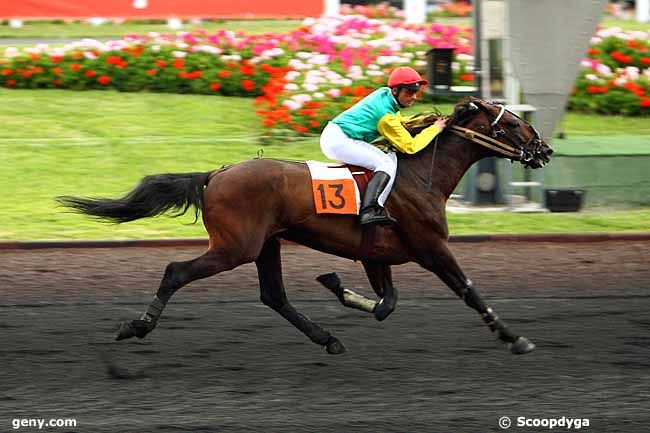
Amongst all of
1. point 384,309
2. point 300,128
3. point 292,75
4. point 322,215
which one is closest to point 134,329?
point 322,215

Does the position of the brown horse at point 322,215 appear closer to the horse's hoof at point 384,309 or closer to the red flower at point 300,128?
the horse's hoof at point 384,309

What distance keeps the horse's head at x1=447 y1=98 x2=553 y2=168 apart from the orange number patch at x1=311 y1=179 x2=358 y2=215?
3.17 feet

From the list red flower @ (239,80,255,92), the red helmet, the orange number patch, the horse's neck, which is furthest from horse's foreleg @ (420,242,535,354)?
red flower @ (239,80,255,92)

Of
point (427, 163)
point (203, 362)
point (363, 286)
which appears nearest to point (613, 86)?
point (363, 286)

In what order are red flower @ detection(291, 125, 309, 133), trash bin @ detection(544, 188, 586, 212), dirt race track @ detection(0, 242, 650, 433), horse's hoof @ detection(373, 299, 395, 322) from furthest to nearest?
red flower @ detection(291, 125, 309, 133) < trash bin @ detection(544, 188, 586, 212) < horse's hoof @ detection(373, 299, 395, 322) < dirt race track @ detection(0, 242, 650, 433)

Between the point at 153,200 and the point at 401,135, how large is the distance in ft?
5.90

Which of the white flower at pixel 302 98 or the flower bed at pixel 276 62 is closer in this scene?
the white flower at pixel 302 98

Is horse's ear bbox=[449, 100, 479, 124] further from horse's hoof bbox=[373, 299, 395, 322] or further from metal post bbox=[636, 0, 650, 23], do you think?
metal post bbox=[636, 0, 650, 23]

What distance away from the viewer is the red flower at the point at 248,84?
17.7 metres

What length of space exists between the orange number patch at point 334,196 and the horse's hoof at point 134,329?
1.37 metres

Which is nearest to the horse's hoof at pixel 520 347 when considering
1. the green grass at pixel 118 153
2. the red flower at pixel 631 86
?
the green grass at pixel 118 153

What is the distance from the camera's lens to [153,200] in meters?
8.23

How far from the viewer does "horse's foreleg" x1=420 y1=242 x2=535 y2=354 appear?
7.73 m

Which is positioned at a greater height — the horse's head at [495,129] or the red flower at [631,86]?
the horse's head at [495,129]
